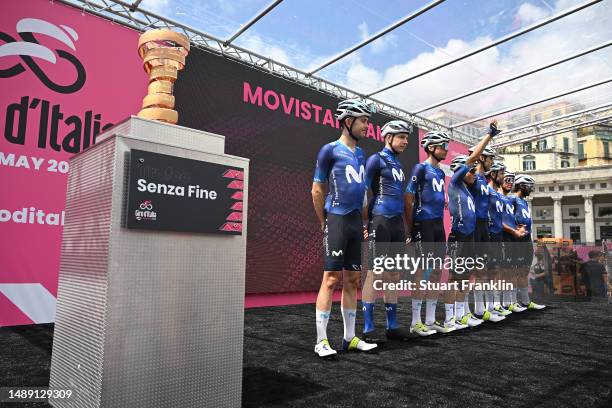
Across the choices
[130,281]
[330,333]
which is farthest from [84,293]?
[330,333]

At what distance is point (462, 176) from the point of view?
15.9 ft

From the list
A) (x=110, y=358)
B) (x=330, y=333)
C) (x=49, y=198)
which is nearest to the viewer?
(x=110, y=358)

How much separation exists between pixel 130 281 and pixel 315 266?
5594 mm

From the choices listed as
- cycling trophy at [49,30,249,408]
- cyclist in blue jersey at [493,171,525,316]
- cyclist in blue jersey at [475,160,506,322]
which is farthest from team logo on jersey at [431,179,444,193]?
cycling trophy at [49,30,249,408]

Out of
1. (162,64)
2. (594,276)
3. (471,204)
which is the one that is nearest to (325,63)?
(471,204)

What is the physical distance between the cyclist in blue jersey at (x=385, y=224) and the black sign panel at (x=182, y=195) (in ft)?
6.84

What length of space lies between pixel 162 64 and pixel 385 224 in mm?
2494

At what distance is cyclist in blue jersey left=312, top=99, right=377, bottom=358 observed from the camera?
3240mm

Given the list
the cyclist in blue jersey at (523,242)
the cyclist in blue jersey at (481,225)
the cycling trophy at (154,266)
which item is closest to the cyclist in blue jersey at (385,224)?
the cyclist in blue jersey at (481,225)

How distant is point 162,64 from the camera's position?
2.10 metres

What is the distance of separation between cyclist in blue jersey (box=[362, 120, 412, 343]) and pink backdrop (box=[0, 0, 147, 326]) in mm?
3474

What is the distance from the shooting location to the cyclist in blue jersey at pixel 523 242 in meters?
6.11

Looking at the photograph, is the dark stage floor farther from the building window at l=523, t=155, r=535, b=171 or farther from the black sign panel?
the building window at l=523, t=155, r=535, b=171

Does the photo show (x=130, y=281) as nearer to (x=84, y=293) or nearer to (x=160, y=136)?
(x=84, y=293)
